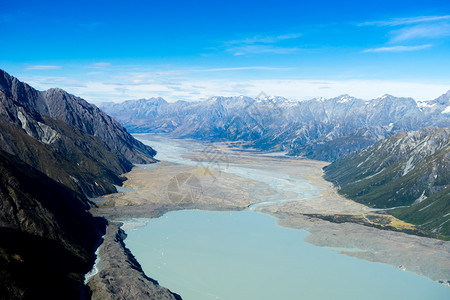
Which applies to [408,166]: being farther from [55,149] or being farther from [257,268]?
[55,149]

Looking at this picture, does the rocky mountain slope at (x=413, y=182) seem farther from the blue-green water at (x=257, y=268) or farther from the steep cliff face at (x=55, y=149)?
the steep cliff face at (x=55, y=149)

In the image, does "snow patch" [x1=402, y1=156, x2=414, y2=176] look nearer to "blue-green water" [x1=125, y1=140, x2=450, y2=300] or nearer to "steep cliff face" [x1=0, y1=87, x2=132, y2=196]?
"blue-green water" [x1=125, y1=140, x2=450, y2=300]

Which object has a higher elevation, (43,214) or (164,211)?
(43,214)

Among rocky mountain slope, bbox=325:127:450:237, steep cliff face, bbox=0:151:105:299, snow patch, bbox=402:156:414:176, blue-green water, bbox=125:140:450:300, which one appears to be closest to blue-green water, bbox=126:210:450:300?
blue-green water, bbox=125:140:450:300

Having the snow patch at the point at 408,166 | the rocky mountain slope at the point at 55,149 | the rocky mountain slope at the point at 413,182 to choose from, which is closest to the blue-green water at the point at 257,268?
the rocky mountain slope at the point at 413,182

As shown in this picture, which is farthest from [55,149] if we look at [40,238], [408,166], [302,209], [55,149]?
[408,166]

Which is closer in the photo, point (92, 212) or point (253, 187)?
point (92, 212)

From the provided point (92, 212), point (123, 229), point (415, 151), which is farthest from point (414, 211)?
point (92, 212)

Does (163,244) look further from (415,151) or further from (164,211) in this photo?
(415,151)
